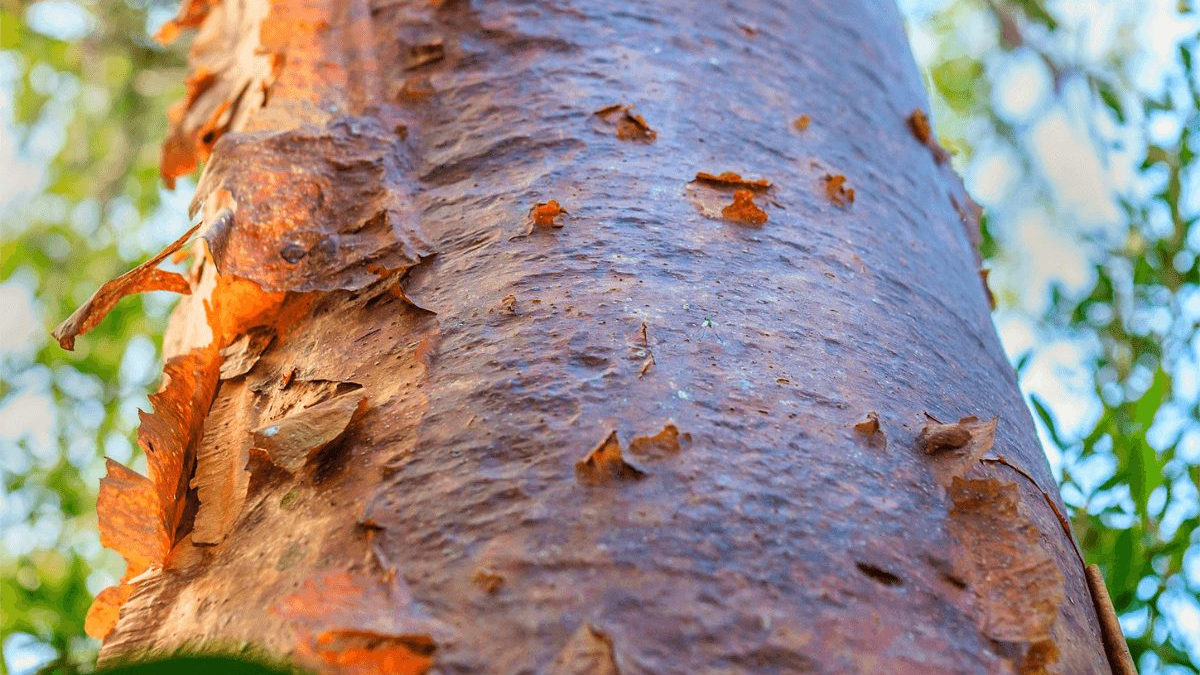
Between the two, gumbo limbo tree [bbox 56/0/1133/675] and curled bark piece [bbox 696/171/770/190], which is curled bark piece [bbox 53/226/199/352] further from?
curled bark piece [bbox 696/171/770/190]

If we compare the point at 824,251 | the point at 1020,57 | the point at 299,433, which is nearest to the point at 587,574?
the point at 299,433

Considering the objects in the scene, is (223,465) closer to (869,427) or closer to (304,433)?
(304,433)

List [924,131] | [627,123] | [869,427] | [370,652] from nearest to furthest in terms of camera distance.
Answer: [370,652] → [869,427] → [627,123] → [924,131]

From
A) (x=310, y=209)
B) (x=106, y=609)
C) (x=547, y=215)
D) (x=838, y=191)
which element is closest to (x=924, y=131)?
(x=838, y=191)

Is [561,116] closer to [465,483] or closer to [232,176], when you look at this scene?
[232,176]

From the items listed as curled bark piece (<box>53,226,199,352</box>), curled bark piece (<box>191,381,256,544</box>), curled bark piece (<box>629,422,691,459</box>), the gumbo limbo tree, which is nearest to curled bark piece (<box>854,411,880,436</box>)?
the gumbo limbo tree

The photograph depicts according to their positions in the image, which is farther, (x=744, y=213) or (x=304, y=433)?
(x=744, y=213)

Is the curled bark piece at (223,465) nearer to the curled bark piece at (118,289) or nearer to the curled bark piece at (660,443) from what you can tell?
the curled bark piece at (118,289)

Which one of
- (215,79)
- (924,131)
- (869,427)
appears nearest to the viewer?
(869,427)

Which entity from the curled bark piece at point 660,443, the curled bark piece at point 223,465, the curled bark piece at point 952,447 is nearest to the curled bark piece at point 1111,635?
the curled bark piece at point 952,447
